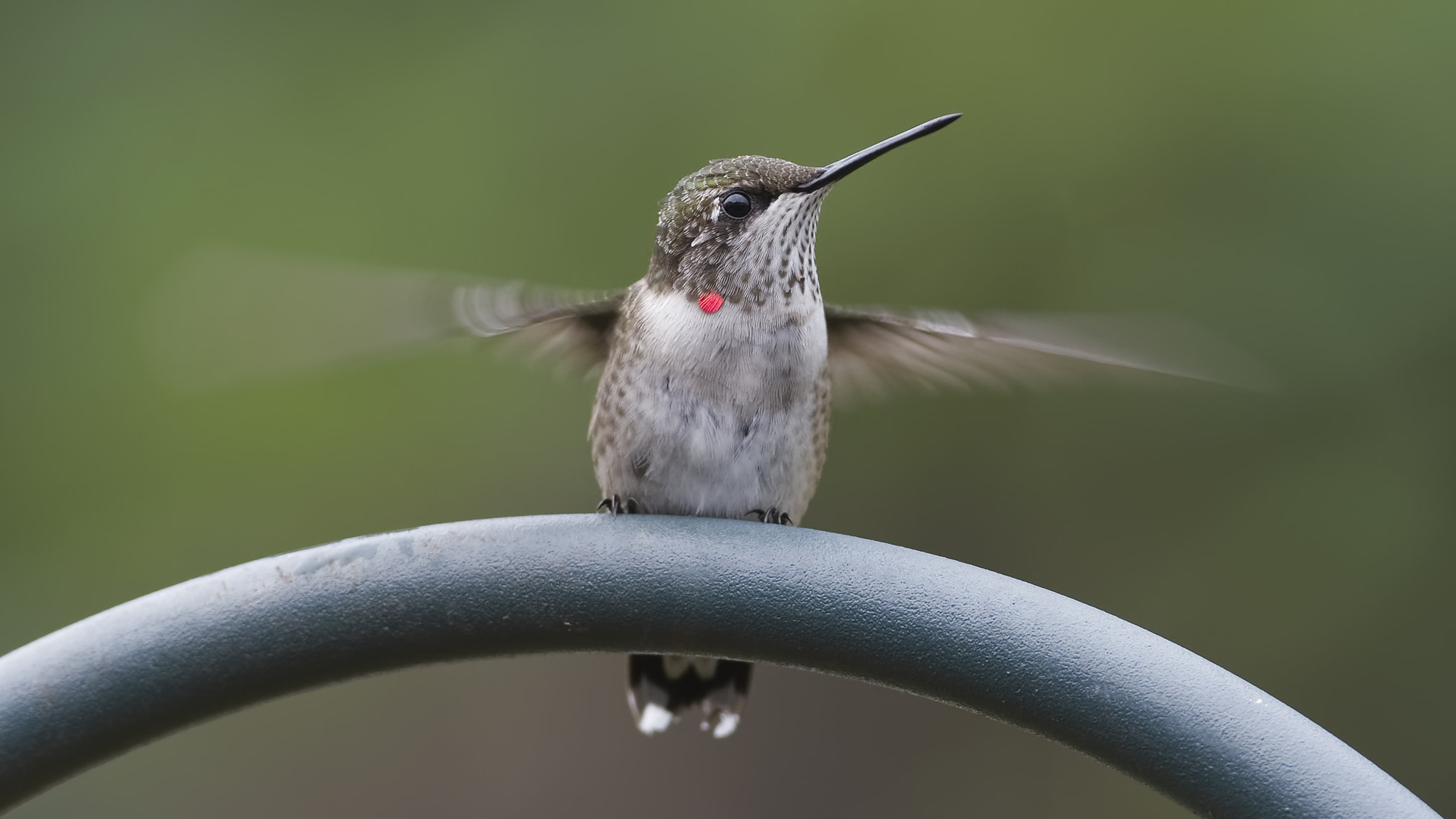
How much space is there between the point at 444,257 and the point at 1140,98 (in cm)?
201

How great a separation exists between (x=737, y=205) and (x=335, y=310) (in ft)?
2.44

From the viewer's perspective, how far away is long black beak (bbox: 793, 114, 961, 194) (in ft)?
7.76

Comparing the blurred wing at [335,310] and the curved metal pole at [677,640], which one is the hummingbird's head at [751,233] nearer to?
the blurred wing at [335,310]

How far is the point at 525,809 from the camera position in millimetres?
4492

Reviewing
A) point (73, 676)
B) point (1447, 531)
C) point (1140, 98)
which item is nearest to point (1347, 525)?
point (1447, 531)

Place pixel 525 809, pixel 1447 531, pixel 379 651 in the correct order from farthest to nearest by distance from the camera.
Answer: pixel 525 809 < pixel 1447 531 < pixel 379 651

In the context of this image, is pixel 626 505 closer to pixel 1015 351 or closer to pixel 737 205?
pixel 737 205

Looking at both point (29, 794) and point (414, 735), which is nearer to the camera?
point (29, 794)

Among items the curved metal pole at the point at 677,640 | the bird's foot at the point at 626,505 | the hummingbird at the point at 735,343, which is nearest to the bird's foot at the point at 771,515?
the hummingbird at the point at 735,343

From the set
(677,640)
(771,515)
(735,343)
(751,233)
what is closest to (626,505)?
(771,515)

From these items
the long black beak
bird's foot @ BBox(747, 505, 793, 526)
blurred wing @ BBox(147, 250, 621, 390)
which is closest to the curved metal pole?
blurred wing @ BBox(147, 250, 621, 390)

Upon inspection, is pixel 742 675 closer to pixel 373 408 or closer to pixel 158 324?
pixel 373 408

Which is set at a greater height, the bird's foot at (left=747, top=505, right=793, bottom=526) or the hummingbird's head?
the hummingbird's head

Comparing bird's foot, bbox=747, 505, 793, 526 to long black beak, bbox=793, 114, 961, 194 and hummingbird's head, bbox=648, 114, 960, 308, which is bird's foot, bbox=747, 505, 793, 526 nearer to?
hummingbird's head, bbox=648, 114, 960, 308
